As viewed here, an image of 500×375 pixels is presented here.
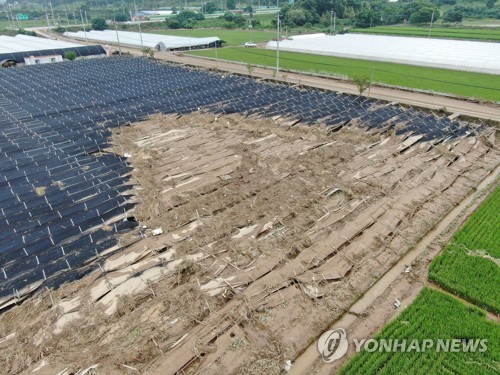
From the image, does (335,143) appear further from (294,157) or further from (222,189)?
(222,189)

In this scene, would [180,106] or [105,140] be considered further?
[180,106]

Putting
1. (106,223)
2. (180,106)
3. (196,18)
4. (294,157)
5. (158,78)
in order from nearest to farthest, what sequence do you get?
(106,223), (294,157), (180,106), (158,78), (196,18)

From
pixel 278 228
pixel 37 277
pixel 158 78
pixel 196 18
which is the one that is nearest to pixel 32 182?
pixel 37 277

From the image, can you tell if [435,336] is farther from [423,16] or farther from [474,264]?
[423,16]

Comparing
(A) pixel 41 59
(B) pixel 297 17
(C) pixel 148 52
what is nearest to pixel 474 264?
(C) pixel 148 52

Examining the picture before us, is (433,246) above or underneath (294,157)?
underneath

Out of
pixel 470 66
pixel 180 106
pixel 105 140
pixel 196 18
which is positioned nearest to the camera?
pixel 105 140

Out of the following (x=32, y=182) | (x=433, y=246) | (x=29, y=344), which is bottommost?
(x=433, y=246)
